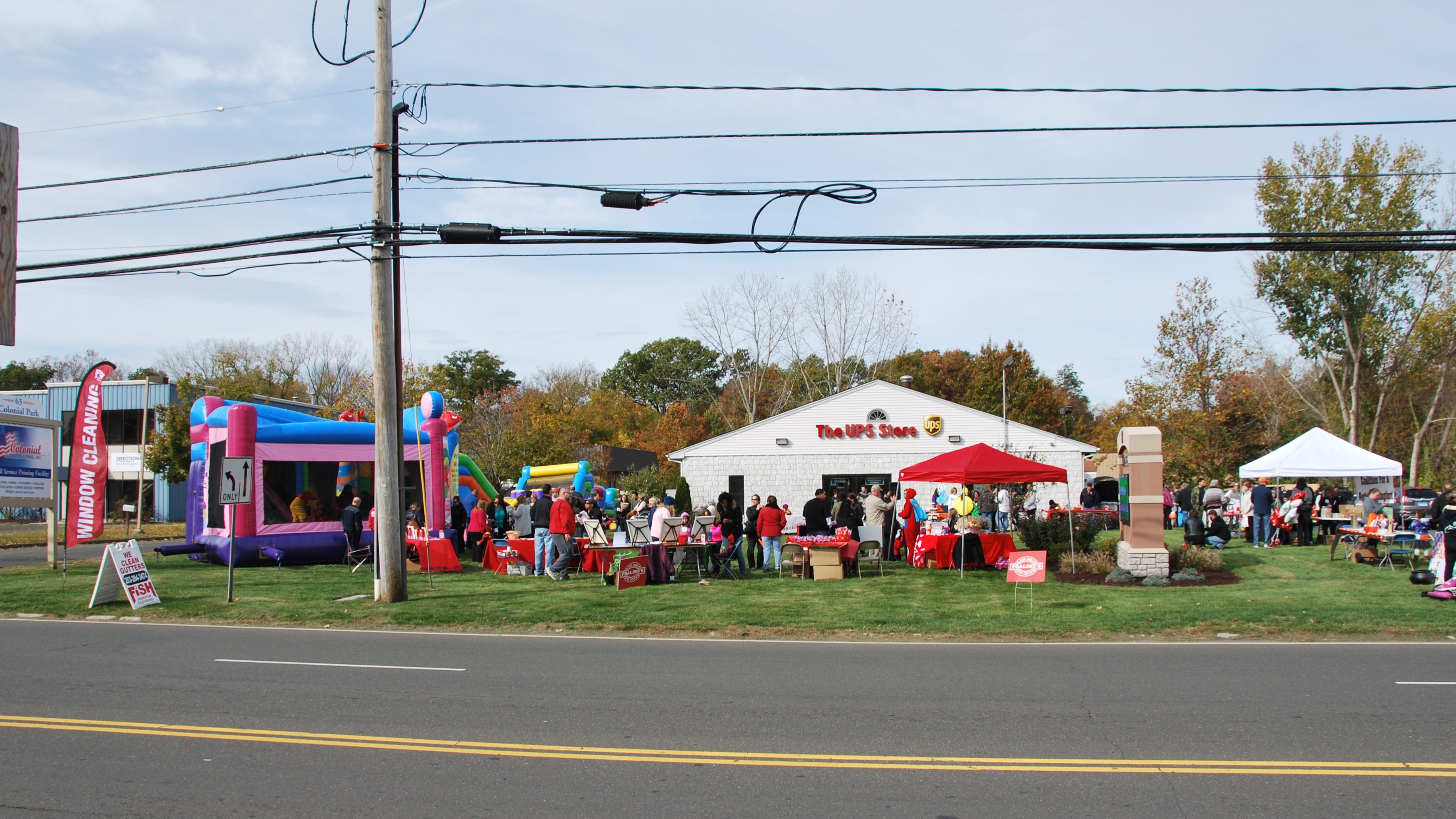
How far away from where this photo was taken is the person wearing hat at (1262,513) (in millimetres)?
23750

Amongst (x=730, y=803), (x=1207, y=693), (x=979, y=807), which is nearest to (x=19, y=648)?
(x=730, y=803)

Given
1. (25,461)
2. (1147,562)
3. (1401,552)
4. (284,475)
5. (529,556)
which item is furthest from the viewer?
(284,475)

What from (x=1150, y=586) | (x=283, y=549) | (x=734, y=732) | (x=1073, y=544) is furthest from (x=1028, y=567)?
(x=283, y=549)

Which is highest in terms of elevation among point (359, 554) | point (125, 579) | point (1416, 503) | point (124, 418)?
point (124, 418)

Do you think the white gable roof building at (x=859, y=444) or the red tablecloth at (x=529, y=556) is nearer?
the red tablecloth at (x=529, y=556)

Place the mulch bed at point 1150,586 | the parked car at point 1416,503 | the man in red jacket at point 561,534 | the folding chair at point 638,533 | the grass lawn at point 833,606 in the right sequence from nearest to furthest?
1. the grass lawn at point 833,606
2. the mulch bed at point 1150,586
3. the man in red jacket at point 561,534
4. the folding chair at point 638,533
5. the parked car at point 1416,503

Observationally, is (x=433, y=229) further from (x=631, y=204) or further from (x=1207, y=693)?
(x=1207, y=693)

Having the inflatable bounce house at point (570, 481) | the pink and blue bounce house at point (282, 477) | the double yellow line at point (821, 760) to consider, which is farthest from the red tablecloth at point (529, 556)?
the double yellow line at point (821, 760)

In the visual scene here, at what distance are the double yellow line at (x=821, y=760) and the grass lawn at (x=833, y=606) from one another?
595cm

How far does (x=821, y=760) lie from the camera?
6367 millimetres

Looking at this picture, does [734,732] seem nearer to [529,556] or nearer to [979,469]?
[979,469]

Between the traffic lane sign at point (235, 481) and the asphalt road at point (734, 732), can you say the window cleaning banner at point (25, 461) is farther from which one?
the asphalt road at point (734, 732)

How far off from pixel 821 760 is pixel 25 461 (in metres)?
22.3

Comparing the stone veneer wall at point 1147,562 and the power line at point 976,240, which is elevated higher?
the power line at point 976,240
